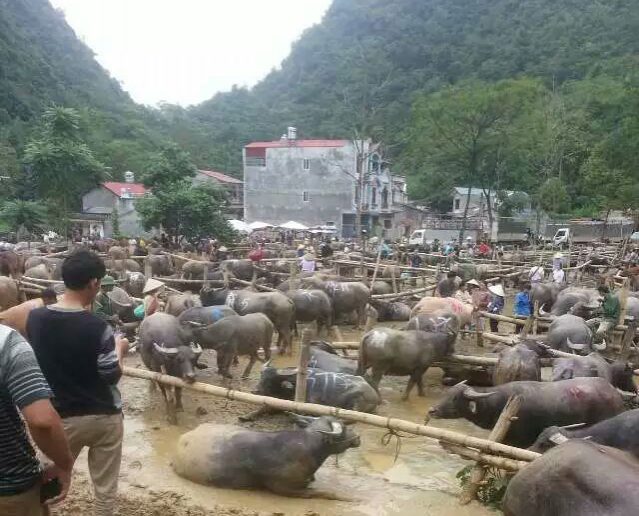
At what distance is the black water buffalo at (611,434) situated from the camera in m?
5.08

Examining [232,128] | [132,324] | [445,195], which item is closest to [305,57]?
[232,128]

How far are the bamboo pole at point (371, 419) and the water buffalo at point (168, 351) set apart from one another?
34cm

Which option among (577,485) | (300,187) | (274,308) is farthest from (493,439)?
(300,187)

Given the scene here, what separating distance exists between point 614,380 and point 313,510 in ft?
16.0

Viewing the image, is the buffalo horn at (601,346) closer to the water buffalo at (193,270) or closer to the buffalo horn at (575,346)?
the buffalo horn at (575,346)

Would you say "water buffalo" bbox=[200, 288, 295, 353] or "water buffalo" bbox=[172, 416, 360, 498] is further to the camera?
"water buffalo" bbox=[200, 288, 295, 353]

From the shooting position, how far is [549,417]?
6.71m

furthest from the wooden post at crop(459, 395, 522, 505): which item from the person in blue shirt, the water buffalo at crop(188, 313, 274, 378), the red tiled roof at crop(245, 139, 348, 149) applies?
the red tiled roof at crop(245, 139, 348, 149)

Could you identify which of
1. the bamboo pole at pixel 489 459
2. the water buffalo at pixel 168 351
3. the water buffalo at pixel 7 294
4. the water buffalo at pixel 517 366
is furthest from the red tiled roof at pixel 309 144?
the bamboo pole at pixel 489 459

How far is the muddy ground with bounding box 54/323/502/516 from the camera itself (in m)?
5.81

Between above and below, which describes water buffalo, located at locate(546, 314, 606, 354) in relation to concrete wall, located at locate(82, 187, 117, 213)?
below

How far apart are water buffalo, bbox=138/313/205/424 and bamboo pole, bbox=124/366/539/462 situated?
34cm

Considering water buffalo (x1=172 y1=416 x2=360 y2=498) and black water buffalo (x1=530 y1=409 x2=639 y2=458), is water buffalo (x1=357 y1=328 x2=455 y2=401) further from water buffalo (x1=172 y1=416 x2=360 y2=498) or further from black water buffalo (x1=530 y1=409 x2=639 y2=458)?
black water buffalo (x1=530 y1=409 x2=639 y2=458)

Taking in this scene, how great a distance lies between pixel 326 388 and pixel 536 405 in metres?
2.63
